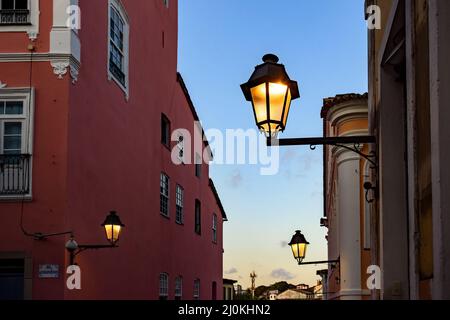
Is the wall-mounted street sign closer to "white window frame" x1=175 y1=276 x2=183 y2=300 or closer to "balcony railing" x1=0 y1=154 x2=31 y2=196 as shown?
"balcony railing" x1=0 y1=154 x2=31 y2=196

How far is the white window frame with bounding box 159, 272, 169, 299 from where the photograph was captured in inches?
869

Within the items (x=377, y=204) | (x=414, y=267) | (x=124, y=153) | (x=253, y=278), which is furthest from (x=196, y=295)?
(x=253, y=278)

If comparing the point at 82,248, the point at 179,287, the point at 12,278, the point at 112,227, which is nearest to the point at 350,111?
the point at 112,227

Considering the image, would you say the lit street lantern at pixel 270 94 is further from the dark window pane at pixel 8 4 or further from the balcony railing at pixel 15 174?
the dark window pane at pixel 8 4

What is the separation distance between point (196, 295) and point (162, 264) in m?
6.27

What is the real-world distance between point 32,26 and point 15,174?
9.33 ft

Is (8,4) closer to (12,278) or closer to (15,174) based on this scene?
(15,174)

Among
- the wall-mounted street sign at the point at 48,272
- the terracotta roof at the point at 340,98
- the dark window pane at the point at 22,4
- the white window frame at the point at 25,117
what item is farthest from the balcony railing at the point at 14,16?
the terracotta roof at the point at 340,98

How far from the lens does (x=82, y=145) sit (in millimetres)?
14562

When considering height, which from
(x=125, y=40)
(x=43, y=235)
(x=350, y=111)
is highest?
(x=125, y=40)

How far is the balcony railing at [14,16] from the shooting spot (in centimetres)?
1398

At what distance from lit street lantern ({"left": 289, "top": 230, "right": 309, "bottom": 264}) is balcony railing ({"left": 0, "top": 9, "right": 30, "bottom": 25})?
7.32 meters

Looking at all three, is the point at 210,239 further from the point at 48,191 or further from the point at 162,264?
the point at 48,191

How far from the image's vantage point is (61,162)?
44.5ft
